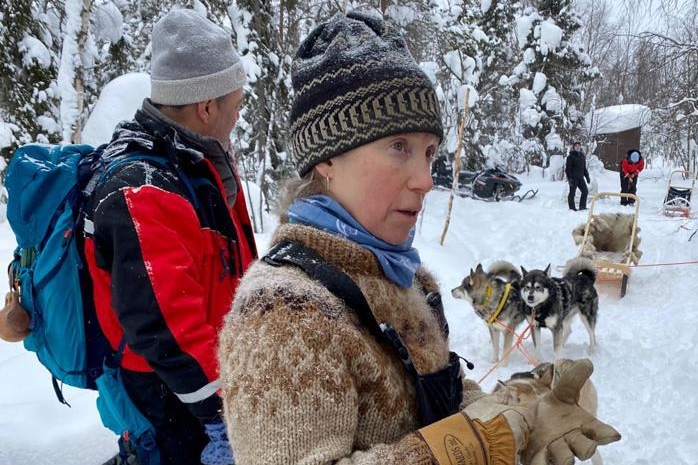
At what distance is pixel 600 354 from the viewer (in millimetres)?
5625

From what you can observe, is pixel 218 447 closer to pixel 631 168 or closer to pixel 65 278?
pixel 65 278

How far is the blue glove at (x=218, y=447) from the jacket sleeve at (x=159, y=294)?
0.34ft

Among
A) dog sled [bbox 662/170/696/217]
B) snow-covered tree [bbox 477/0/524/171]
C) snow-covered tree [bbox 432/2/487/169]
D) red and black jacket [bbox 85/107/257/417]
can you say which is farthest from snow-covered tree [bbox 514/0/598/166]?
red and black jacket [bbox 85/107/257/417]

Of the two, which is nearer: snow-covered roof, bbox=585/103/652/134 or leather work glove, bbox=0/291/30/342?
leather work glove, bbox=0/291/30/342

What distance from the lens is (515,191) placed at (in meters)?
18.0

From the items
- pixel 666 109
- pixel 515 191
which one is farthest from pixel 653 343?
pixel 515 191

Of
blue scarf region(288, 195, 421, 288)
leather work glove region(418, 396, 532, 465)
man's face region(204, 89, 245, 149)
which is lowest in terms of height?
leather work glove region(418, 396, 532, 465)

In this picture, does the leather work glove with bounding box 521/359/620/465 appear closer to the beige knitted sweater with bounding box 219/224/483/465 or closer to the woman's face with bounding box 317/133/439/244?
the beige knitted sweater with bounding box 219/224/483/465

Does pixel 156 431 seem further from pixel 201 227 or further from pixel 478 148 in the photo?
pixel 478 148

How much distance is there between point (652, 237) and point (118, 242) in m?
11.5

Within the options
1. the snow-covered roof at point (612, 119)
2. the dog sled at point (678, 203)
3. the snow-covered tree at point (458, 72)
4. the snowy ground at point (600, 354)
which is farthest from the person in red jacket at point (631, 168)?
the snow-covered roof at point (612, 119)

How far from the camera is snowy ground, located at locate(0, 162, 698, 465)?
9.47 feet

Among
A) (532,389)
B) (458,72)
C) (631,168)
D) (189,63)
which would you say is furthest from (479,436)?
(631,168)

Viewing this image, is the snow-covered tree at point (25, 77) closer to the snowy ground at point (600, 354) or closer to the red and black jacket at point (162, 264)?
the snowy ground at point (600, 354)
